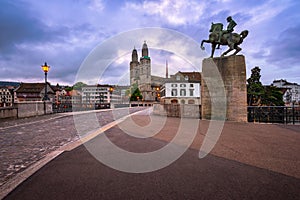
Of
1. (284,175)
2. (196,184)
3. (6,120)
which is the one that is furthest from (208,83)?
(6,120)

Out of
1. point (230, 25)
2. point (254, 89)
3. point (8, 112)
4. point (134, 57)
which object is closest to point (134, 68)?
point (134, 57)

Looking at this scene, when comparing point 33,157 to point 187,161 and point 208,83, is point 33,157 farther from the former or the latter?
point 208,83

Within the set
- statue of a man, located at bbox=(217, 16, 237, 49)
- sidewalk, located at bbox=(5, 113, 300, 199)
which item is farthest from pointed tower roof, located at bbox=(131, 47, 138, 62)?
sidewalk, located at bbox=(5, 113, 300, 199)

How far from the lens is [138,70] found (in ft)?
367

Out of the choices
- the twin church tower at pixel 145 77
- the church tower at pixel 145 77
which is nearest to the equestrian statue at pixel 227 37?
the twin church tower at pixel 145 77

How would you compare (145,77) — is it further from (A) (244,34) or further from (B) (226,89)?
(B) (226,89)

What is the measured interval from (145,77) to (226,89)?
9465 centimetres

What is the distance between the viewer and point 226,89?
33.8ft

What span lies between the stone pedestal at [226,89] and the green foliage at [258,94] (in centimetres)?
1427

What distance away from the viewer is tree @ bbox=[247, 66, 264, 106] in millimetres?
22128

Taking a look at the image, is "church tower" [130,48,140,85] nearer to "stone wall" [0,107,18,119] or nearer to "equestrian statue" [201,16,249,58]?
"stone wall" [0,107,18,119]

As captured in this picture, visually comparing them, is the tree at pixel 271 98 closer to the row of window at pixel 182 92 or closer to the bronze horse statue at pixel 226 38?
the bronze horse statue at pixel 226 38

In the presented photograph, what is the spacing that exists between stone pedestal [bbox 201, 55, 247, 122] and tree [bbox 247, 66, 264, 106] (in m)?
14.3

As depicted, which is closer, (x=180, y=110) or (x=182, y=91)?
(x=180, y=110)
